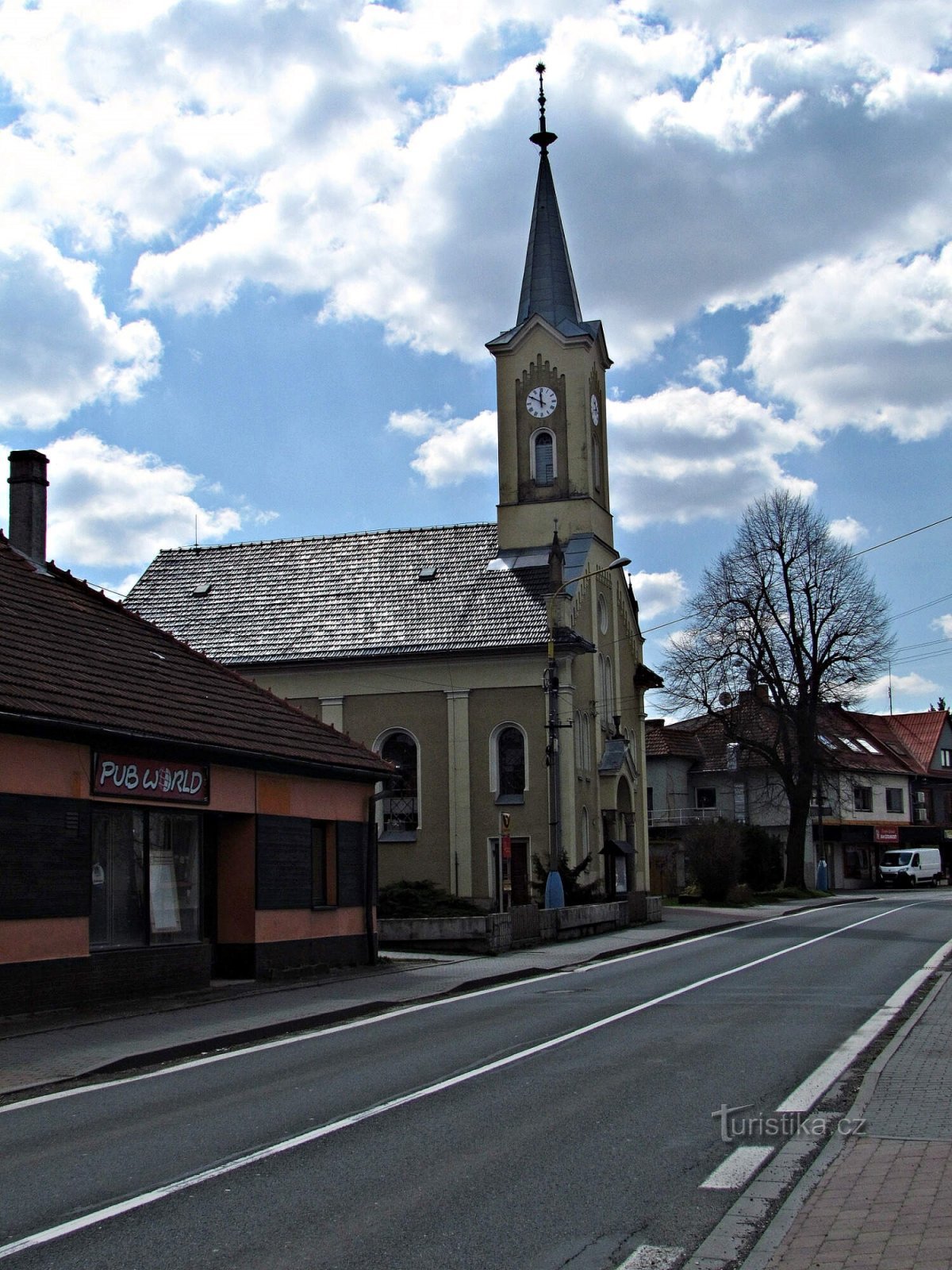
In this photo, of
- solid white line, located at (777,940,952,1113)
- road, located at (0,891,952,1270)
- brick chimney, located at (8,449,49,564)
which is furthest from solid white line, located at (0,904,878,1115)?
brick chimney, located at (8,449,49,564)

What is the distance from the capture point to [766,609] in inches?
1980

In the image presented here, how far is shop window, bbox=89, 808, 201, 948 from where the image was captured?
17.5 m

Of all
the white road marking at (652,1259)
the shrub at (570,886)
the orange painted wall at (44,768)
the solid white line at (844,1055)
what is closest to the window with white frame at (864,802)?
the shrub at (570,886)

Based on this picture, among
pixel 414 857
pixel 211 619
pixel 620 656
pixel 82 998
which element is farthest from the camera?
pixel 620 656

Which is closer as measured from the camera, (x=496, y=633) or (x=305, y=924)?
(x=305, y=924)

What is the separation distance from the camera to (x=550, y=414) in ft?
152

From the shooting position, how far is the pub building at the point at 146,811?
16094 mm

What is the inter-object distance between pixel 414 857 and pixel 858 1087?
3082 cm

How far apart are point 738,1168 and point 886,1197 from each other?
1.19 metres

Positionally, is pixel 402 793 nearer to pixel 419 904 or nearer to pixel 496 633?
pixel 496 633

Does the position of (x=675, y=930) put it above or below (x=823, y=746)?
below

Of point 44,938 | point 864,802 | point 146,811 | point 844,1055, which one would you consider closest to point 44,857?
point 44,938

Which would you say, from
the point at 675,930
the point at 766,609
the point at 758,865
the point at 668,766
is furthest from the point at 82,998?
the point at 668,766

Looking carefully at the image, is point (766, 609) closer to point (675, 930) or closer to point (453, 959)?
point (675, 930)
